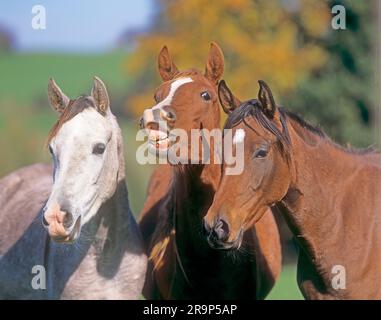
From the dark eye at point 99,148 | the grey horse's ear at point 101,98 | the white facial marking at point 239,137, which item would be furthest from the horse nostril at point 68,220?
the white facial marking at point 239,137

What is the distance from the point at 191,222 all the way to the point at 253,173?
61 cm

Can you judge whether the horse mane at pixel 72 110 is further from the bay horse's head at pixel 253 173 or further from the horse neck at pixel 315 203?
the horse neck at pixel 315 203

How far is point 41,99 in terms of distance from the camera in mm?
17984

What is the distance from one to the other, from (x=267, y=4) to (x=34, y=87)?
22.0ft

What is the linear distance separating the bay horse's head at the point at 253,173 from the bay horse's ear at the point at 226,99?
0.64 feet

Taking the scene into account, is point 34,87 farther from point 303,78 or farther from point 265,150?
point 265,150

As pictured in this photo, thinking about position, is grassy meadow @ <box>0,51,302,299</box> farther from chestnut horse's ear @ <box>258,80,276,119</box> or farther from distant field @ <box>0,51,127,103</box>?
chestnut horse's ear @ <box>258,80,276,119</box>

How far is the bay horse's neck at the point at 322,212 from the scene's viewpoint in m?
4.26

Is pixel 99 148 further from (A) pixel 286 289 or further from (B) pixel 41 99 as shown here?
(B) pixel 41 99

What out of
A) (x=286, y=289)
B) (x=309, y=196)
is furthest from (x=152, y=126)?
(x=286, y=289)

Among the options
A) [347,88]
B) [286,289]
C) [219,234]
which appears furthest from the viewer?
[347,88]

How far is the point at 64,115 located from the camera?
427 centimetres

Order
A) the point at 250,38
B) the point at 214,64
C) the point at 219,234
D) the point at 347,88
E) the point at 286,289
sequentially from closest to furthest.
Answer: the point at 219,234
the point at 214,64
the point at 286,289
the point at 347,88
the point at 250,38

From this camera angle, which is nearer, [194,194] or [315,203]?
[315,203]
